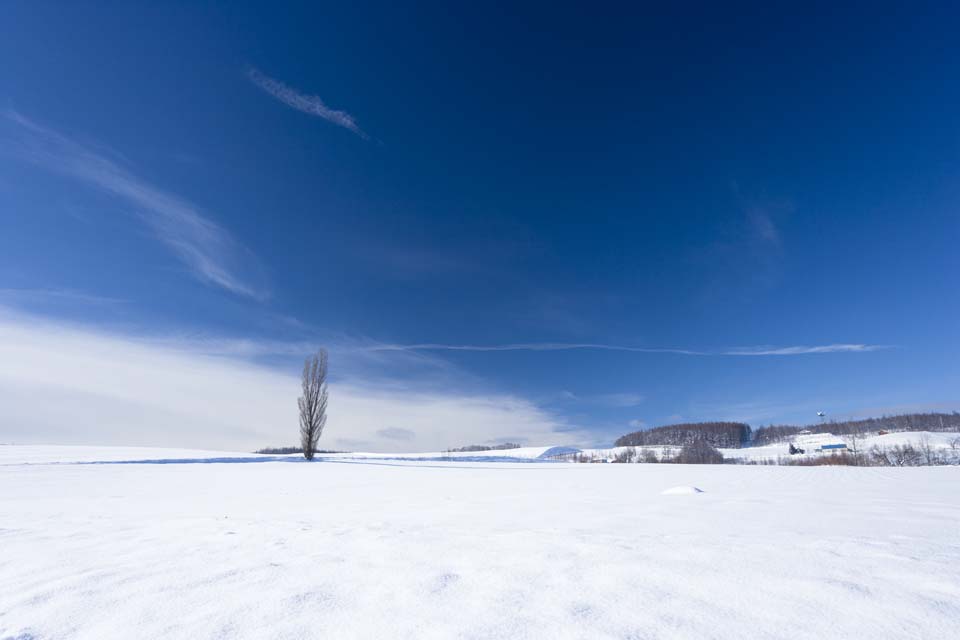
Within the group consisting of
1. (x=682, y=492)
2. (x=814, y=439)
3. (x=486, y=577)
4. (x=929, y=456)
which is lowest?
(x=814, y=439)

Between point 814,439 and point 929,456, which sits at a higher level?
point 929,456

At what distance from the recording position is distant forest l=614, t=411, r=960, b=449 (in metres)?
120

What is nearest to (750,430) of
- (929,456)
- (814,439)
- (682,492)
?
(814,439)

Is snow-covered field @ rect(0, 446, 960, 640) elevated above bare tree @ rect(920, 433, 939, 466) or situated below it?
above

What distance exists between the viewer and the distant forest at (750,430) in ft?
392

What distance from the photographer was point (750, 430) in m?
145

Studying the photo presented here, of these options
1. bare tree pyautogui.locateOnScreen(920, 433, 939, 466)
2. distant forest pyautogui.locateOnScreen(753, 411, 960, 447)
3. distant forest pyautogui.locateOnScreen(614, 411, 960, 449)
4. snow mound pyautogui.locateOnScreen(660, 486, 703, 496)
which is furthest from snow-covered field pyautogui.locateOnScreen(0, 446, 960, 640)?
distant forest pyautogui.locateOnScreen(753, 411, 960, 447)

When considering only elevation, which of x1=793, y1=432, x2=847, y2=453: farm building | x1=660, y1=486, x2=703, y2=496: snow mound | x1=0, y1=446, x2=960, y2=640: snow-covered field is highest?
x1=0, y1=446, x2=960, y2=640: snow-covered field

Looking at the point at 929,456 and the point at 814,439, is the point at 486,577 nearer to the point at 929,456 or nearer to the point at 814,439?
the point at 929,456

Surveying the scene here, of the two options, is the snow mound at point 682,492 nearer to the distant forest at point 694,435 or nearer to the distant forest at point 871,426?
the distant forest at point 694,435

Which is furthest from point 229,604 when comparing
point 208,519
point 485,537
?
point 208,519

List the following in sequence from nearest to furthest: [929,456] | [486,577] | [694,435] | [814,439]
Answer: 1. [486,577]
2. [929,456]
3. [814,439]
4. [694,435]

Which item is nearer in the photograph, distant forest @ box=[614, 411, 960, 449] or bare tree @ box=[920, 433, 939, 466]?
bare tree @ box=[920, 433, 939, 466]

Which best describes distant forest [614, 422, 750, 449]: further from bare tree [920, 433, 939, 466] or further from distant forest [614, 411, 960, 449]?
bare tree [920, 433, 939, 466]
